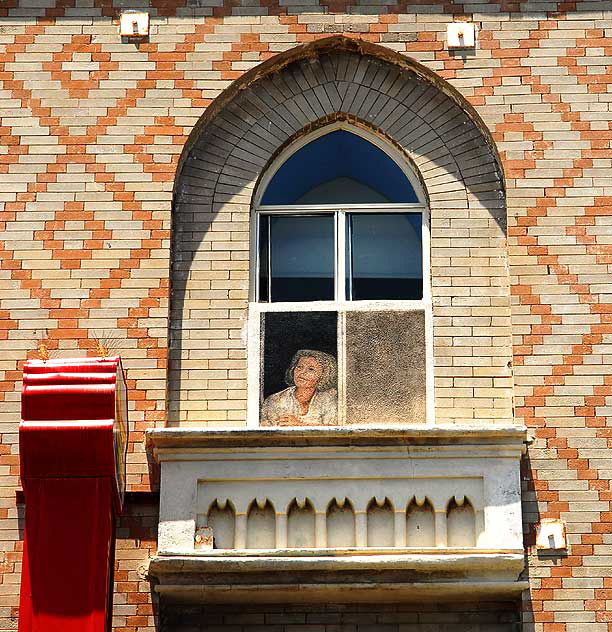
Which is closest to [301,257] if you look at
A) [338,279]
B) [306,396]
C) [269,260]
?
[269,260]

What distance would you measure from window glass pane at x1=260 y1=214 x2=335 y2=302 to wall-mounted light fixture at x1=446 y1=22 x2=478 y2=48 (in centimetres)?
177

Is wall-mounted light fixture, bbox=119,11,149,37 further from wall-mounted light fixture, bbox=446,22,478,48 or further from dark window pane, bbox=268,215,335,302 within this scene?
wall-mounted light fixture, bbox=446,22,478,48

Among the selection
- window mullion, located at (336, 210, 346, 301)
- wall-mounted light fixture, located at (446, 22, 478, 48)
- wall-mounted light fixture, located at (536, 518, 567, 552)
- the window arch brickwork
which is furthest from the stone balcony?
wall-mounted light fixture, located at (446, 22, 478, 48)

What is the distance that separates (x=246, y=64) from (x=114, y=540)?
4.23 meters

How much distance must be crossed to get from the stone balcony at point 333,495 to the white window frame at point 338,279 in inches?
21.5

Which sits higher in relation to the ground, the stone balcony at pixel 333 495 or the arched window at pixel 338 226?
the arched window at pixel 338 226

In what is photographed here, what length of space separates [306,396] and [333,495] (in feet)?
3.23

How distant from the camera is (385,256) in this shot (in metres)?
12.0

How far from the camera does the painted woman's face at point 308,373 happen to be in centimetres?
1156

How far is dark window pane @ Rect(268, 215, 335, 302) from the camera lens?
11.9m

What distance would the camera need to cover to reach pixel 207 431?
35.6ft

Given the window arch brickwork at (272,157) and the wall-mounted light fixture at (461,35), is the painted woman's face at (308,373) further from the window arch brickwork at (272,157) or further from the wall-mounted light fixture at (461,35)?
the wall-mounted light fixture at (461,35)

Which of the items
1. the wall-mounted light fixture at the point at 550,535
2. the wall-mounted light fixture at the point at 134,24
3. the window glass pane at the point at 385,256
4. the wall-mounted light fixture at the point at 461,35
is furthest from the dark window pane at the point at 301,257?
the wall-mounted light fixture at the point at 550,535

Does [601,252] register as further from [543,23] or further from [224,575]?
[224,575]
